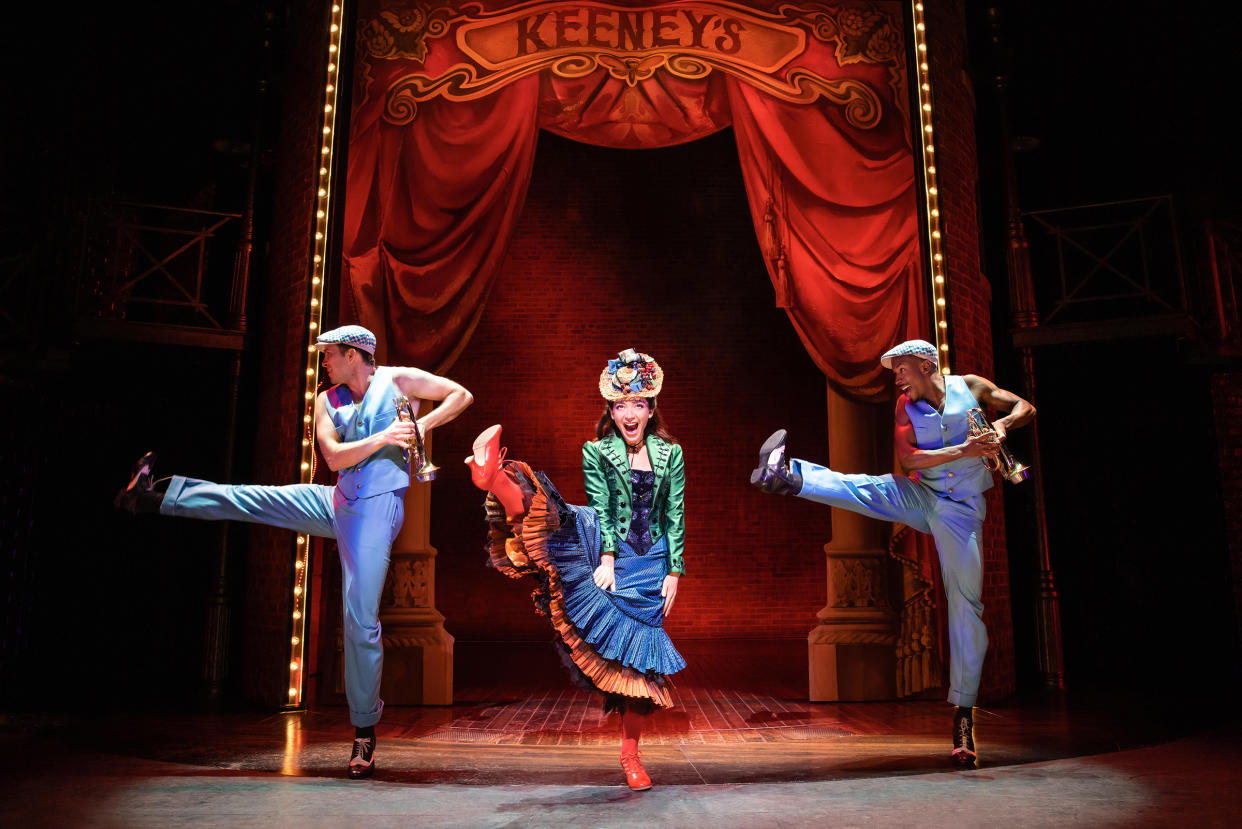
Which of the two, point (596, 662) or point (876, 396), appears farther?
point (876, 396)

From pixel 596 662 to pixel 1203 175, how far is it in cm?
679

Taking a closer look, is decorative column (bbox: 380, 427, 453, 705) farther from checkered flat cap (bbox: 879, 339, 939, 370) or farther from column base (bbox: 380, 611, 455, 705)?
checkered flat cap (bbox: 879, 339, 939, 370)

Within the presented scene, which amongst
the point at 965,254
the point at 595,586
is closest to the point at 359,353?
the point at 595,586

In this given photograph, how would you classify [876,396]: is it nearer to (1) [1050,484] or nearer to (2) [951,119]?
(2) [951,119]

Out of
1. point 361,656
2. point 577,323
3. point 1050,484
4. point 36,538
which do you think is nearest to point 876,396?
point 1050,484

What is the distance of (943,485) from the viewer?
345 centimetres

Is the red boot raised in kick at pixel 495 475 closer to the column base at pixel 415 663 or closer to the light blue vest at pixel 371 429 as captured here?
the light blue vest at pixel 371 429

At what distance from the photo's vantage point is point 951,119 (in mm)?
5953

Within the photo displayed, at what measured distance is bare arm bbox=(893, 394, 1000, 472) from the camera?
331 centimetres

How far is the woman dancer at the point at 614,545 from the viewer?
3.03 m

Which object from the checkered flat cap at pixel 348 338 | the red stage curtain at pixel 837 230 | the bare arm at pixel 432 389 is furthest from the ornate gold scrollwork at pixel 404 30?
the bare arm at pixel 432 389

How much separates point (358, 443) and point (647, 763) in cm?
180

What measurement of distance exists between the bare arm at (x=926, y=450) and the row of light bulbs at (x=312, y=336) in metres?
3.54

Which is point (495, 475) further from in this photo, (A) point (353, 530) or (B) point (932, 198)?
(B) point (932, 198)
